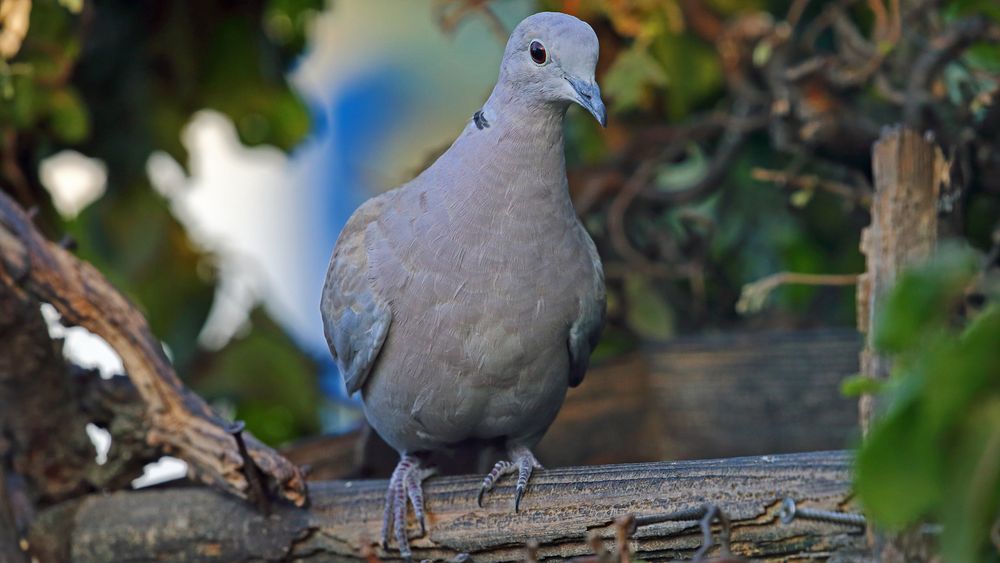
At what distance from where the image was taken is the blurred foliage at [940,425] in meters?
0.81

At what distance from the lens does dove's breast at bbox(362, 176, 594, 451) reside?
2002 millimetres

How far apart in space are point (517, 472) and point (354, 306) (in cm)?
44

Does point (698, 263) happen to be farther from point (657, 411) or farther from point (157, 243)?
point (157, 243)

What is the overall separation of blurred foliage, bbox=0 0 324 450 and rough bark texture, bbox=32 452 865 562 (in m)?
1.20

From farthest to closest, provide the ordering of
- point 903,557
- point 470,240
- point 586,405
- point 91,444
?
point 586,405 < point 91,444 < point 470,240 < point 903,557

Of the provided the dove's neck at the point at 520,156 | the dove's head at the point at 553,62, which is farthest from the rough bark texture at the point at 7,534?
the dove's head at the point at 553,62

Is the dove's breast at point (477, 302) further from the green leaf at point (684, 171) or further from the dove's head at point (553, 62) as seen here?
the green leaf at point (684, 171)

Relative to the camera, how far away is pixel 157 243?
3664 millimetres

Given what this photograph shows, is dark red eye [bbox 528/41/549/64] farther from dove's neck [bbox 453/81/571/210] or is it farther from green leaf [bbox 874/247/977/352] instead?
green leaf [bbox 874/247/977/352]

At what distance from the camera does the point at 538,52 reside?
200 centimetres

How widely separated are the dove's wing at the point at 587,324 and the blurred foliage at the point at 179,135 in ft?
5.12

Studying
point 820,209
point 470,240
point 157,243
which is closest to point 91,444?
point 470,240

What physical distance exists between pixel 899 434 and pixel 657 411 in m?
2.61

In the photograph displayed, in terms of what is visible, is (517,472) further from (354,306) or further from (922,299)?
(922,299)
